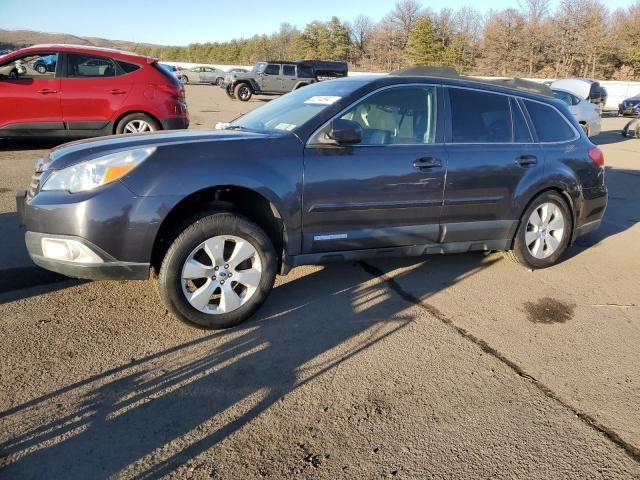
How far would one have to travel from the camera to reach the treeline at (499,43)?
5259 cm

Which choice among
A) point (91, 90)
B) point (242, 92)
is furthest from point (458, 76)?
point (242, 92)

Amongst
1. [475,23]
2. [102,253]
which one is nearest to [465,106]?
[102,253]

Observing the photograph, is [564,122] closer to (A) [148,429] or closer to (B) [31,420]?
(A) [148,429]

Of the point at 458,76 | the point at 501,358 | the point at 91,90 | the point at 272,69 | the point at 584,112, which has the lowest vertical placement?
the point at 501,358

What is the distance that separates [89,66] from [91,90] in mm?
424

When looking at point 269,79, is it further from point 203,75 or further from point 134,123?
point 203,75

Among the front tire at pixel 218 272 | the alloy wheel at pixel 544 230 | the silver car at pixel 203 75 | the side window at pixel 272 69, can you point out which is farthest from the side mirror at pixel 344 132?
the silver car at pixel 203 75

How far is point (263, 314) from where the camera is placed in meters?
3.65

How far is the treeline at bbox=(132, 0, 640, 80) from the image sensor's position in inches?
2071

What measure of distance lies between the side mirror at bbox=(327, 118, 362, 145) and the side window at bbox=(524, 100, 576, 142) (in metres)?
2.05

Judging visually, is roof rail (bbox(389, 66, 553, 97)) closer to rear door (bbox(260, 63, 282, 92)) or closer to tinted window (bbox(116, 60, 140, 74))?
tinted window (bbox(116, 60, 140, 74))

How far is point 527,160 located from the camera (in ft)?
14.8

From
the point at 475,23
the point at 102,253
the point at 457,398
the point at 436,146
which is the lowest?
the point at 457,398

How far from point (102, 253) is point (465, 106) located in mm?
3062
